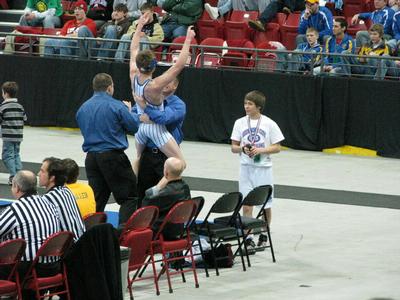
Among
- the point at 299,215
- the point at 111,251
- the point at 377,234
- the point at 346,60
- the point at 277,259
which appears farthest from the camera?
the point at 346,60

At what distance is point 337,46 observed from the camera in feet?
67.5

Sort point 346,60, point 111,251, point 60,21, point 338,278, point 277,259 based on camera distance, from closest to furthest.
Answer: point 111,251 < point 338,278 < point 277,259 < point 346,60 < point 60,21

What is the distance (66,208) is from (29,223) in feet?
1.59

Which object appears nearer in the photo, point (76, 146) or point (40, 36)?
point (76, 146)

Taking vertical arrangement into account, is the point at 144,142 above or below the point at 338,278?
above

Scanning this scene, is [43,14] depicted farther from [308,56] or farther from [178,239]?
[178,239]

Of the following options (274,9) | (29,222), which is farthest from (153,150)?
(274,9)

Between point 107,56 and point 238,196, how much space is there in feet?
36.9

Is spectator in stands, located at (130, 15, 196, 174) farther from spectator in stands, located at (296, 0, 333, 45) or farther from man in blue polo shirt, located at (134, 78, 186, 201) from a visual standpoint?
spectator in stands, located at (296, 0, 333, 45)

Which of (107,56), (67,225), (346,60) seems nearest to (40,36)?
(107,56)

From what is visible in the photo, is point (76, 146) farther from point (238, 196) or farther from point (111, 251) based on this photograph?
point (111, 251)

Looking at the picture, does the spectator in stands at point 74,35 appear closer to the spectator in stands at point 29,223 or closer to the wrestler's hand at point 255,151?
the wrestler's hand at point 255,151

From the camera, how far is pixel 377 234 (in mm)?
13820

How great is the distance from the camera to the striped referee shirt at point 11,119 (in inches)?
645
